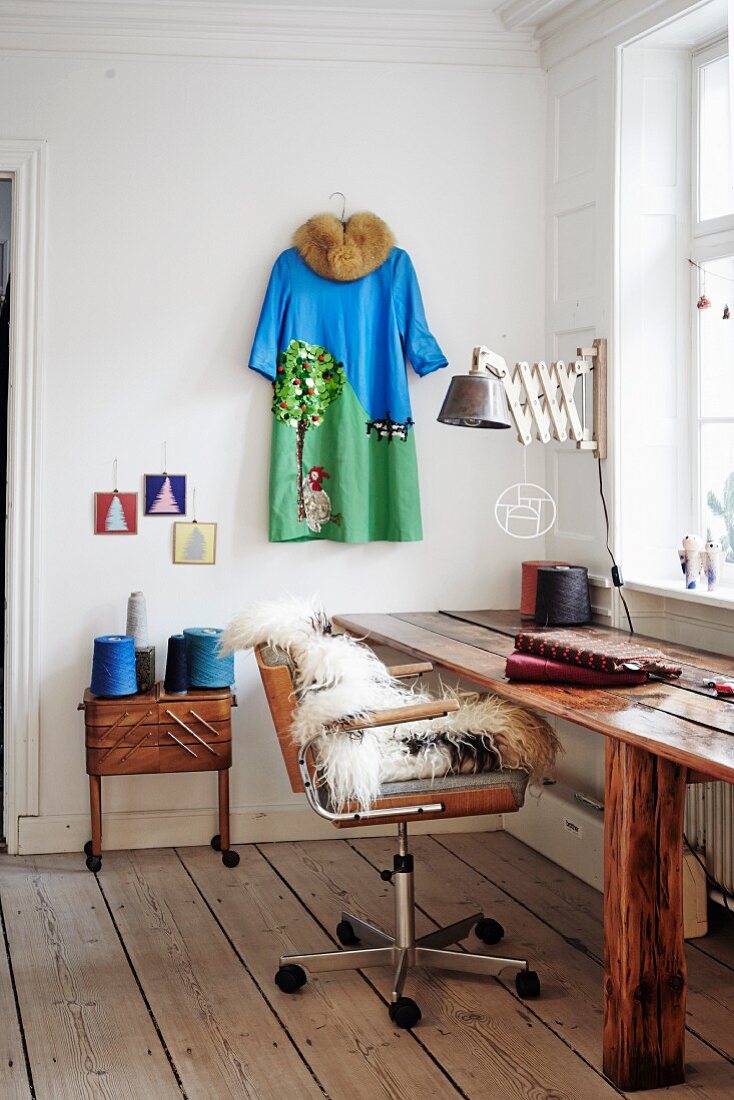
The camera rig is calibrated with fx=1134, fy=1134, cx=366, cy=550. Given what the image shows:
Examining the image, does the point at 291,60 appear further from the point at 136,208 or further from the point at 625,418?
the point at 625,418

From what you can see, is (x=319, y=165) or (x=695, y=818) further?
(x=319, y=165)

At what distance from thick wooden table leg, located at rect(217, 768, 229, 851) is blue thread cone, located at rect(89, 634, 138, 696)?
15.7 inches

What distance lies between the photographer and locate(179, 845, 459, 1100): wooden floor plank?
2309 mm

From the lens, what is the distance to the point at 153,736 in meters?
3.57

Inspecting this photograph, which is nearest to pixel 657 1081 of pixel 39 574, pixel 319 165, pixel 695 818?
pixel 695 818

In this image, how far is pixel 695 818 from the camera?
3148 mm

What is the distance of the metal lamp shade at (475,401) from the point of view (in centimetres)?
304

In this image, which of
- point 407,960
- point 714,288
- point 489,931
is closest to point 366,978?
point 407,960

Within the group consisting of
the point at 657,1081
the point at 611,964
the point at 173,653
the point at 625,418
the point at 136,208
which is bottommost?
the point at 657,1081

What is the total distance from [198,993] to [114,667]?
1.17m

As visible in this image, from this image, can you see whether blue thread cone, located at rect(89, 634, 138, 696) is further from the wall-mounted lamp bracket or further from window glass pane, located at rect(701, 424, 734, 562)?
window glass pane, located at rect(701, 424, 734, 562)

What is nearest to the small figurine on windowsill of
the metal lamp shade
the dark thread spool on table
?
the dark thread spool on table

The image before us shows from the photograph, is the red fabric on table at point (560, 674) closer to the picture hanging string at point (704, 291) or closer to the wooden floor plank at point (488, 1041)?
the wooden floor plank at point (488, 1041)

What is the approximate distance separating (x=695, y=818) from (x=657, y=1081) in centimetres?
98
